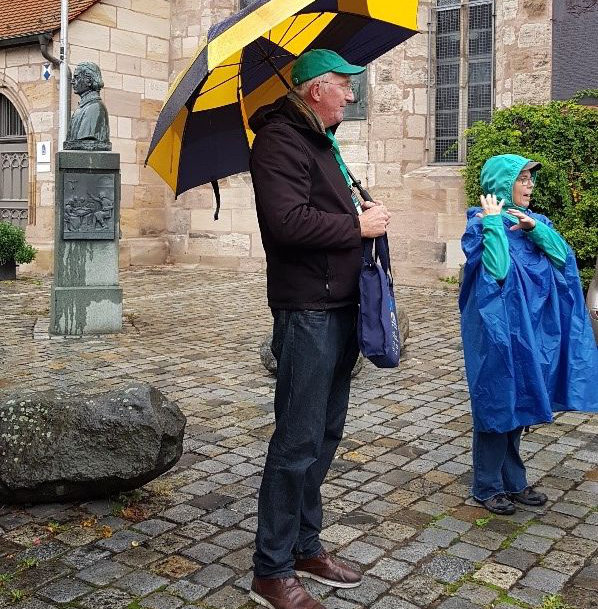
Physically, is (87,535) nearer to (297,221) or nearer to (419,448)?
(297,221)

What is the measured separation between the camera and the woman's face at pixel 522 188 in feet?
A: 13.6

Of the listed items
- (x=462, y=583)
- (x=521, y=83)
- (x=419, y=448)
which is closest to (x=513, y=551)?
(x=462, y=583)

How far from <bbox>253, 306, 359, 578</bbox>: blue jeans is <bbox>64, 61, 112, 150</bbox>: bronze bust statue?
21.9 feet

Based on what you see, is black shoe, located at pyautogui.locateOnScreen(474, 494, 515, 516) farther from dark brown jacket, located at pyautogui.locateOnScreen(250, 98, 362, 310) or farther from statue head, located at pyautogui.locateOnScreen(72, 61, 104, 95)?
statue head, located at pyautogui.locateOnScreen(72, 61, 104, 95)

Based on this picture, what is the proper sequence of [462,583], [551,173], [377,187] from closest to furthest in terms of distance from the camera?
[462,583] → [551,173] → [377,187]

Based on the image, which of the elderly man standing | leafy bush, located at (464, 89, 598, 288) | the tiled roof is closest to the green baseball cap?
the elderly man standing

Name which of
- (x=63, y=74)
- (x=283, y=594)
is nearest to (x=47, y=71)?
(x=63, y=74)

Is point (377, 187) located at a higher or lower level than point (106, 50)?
lower

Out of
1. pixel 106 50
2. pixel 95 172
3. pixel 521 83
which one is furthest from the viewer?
pixel 106 50

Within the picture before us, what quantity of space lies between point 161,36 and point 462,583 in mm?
15400

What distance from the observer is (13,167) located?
1664cm

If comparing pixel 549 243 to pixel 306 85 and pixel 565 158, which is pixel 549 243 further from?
pixel 565 158

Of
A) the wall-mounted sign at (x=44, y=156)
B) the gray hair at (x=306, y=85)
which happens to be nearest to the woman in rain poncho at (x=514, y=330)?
the gray hair at (x=306, y=85)

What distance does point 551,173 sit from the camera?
11305mm
